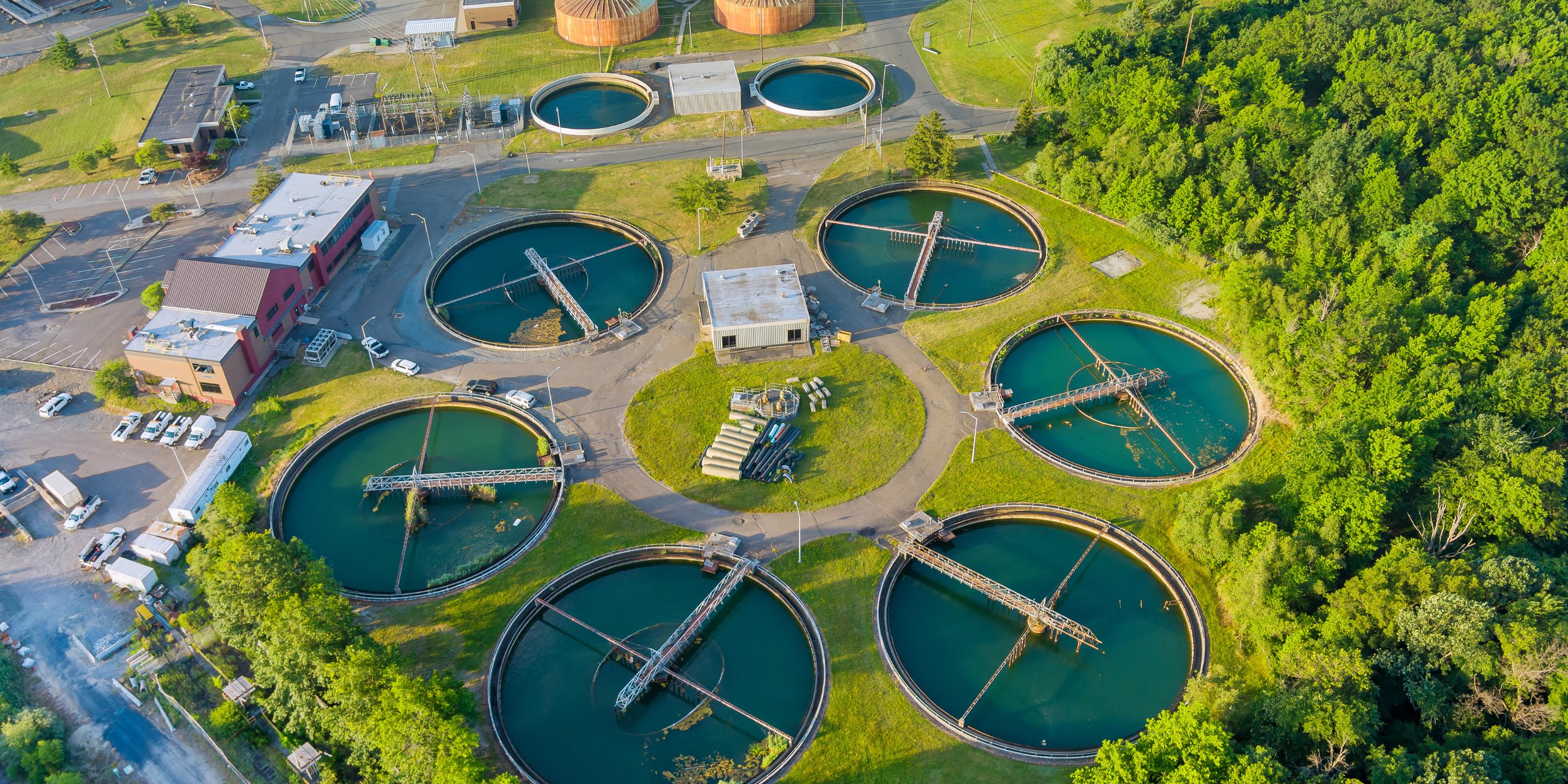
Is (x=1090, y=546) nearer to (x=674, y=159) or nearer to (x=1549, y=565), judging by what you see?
(x=1549, y=565)

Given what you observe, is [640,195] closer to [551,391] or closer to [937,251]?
[551,391]

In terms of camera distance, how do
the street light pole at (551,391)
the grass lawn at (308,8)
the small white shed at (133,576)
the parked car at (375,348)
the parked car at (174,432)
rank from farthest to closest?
the grass lawn at (308,8) < the parked car at (375,348) < the street light pole at (551,391) < the parked car at (174,432) < the small white shed at (133,576)

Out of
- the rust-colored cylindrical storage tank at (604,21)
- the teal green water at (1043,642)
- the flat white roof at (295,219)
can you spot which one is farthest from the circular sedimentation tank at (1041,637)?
the rust-colored cylindrical storage tank at (604,21)

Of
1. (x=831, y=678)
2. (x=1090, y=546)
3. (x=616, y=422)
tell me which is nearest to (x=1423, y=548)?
(x=1090, y=546)

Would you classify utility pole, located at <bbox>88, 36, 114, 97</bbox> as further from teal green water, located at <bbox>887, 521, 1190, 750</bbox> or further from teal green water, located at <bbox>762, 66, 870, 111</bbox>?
teal green water, located at <bbox>887, 521, 1190, 750</bbox>

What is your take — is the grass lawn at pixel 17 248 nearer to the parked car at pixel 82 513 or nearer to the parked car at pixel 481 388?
the parked car at pixel 82 513

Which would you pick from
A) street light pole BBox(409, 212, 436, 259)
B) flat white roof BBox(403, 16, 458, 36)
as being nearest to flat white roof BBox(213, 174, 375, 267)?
street light pole BBox(409, 212, 436, 259)

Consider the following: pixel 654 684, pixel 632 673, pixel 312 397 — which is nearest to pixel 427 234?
pixel 312 397
